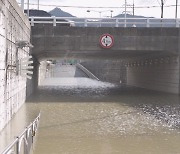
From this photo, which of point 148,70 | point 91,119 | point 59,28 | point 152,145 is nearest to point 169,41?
point 59,28

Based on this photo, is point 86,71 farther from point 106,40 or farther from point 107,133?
point 107,133

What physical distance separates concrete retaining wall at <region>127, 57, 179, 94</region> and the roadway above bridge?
2004 mm

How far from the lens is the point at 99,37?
28.6m

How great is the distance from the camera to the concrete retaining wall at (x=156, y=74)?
30703 mm

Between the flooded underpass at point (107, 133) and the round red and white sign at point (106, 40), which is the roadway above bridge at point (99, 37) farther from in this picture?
the flooded underpass at point (107, 133)

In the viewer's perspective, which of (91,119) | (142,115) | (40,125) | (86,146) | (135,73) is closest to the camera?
(86,146)

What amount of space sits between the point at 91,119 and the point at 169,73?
18073 mm

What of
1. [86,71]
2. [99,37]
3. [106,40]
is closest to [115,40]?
[106,40]

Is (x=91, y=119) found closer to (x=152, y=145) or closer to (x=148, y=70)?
(x=152, y=145)

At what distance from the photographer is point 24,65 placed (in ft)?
55.6

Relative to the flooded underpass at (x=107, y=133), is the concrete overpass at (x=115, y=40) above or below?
above

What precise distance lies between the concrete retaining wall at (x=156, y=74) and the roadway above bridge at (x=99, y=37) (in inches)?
78.9

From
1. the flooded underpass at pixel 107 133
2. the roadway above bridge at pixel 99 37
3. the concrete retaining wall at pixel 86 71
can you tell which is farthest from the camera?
the concrete retaining wall at pixel 86 71

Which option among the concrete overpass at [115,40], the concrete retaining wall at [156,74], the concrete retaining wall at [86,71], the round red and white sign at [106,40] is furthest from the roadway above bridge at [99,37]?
the concrete retaining wall at [86,71]
